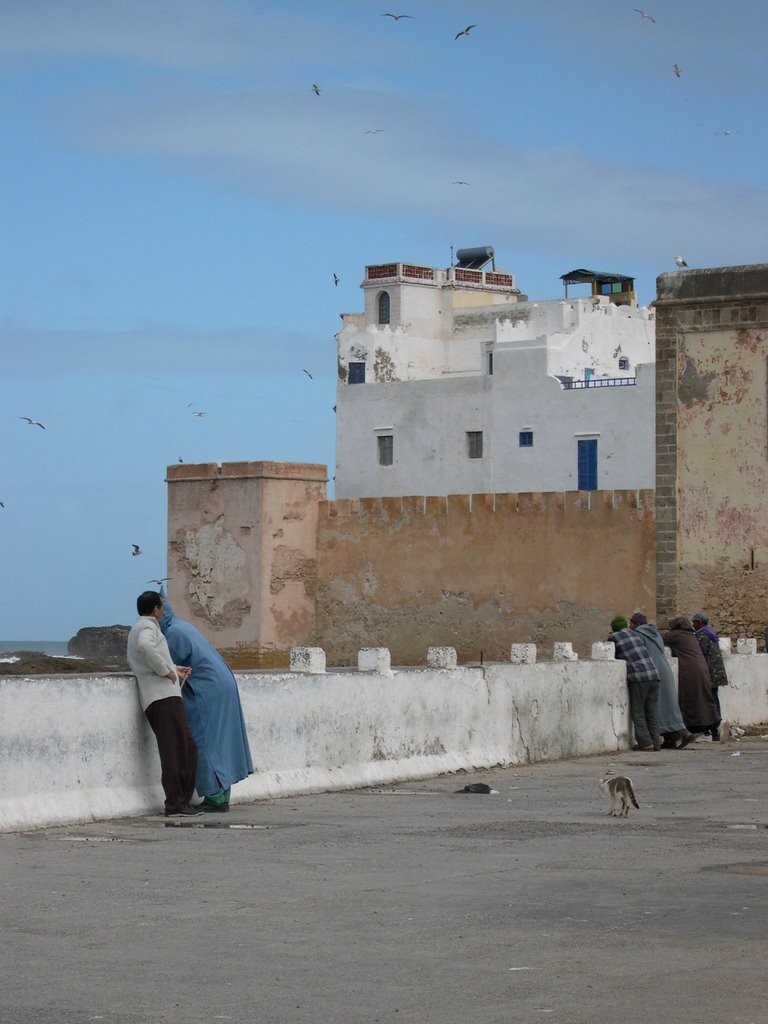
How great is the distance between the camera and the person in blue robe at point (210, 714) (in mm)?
10633

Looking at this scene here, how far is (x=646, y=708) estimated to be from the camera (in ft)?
55.5

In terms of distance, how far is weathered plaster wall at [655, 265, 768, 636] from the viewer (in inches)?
1061

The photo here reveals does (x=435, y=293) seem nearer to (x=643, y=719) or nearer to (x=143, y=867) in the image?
(x=643, y=719)

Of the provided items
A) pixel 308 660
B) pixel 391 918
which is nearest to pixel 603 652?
pixel 308 660

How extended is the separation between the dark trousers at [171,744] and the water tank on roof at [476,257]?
220 ft

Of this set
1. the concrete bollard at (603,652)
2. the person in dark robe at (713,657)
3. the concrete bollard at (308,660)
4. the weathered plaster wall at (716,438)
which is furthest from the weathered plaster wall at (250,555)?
the concrete bollard at (308,660)

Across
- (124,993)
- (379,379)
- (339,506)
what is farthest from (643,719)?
(379,379)

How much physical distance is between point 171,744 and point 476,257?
67.8m

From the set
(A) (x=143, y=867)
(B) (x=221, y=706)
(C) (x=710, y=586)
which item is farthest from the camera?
(C) (x=710, y=586)

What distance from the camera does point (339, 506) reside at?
39.5 metres

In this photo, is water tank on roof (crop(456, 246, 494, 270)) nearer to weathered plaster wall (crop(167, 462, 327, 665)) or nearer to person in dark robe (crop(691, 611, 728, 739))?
weathered plaster wall (crop(167, 462, 327, 665))

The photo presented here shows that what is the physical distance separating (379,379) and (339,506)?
28.4 meters

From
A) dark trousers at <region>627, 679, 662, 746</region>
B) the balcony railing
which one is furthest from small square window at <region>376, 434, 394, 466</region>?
dark trousers at <region>627, 679, 662, 746</region>

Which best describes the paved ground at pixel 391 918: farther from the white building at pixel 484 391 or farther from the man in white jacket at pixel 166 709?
the white building at pixel 484 391
